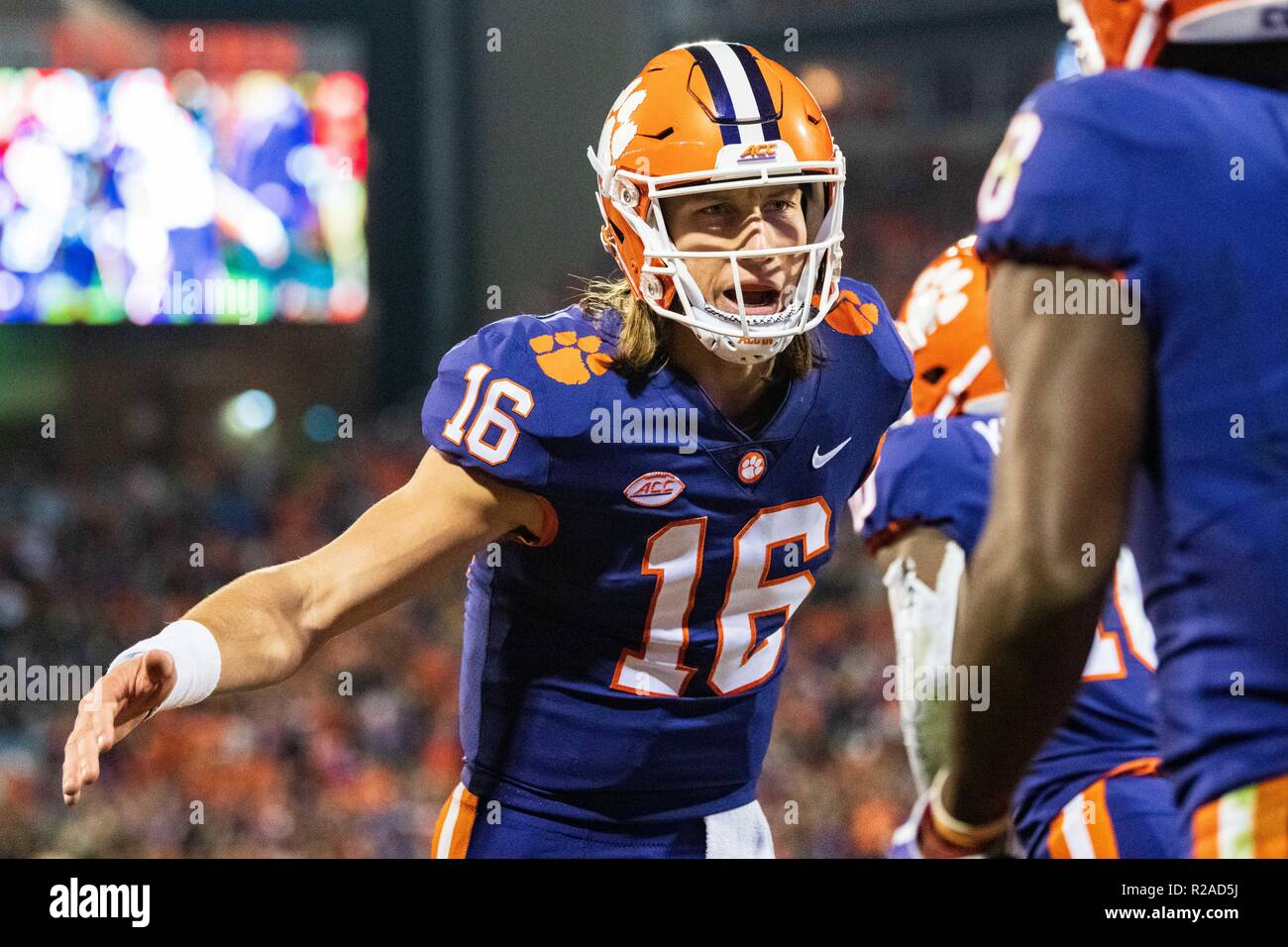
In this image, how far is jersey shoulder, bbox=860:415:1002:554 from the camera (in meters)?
2.46

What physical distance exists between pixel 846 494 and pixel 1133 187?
1238 millimetres

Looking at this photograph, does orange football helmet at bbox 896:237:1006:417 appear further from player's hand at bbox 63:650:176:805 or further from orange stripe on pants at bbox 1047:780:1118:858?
player's hand at bbox 63:650:176:805

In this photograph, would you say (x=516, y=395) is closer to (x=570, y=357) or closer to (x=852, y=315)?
(x=570, y=357)

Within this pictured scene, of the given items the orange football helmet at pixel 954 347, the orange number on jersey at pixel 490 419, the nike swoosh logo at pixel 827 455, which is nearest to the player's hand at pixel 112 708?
the orange number on jersey at pixel 490 419

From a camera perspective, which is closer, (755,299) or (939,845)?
(939,845)

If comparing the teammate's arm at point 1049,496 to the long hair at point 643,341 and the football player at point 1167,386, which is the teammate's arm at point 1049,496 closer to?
the football player at point 1167,386

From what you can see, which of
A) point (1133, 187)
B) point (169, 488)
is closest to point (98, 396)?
point (169, 488)

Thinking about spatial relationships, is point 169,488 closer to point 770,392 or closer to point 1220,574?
point 770,392

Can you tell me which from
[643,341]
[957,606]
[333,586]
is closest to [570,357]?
[643,341]

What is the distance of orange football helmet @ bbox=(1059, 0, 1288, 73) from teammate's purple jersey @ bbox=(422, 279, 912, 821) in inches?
36.3

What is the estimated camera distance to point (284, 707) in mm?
8570

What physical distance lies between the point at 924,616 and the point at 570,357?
717mm

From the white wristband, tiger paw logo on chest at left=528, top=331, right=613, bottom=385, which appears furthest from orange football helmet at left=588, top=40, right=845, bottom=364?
the white wristband
